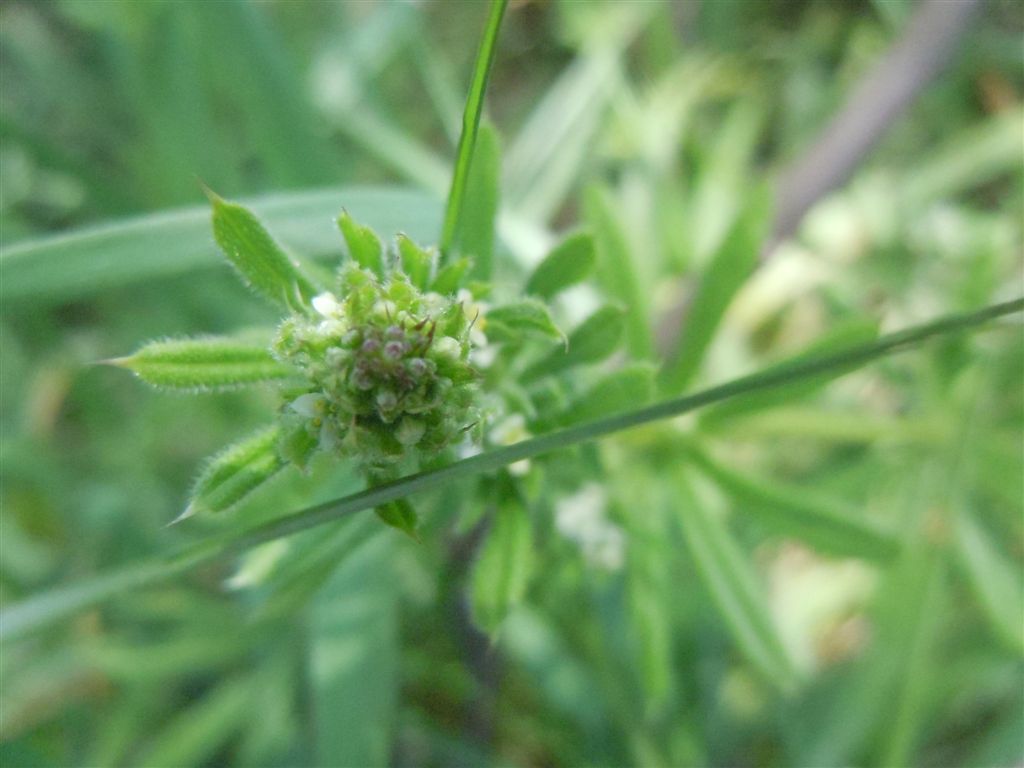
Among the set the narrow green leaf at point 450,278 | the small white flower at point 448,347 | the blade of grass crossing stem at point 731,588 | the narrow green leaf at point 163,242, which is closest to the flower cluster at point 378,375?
the small white flower at point 448,347

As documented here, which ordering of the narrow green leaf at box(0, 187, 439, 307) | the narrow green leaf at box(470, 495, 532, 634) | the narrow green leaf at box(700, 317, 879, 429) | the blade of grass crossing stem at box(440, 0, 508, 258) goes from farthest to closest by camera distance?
1. the narrow green leaf at box(700, 317, 879, 429)
2. the narrow green leaf at box(0, 187, 439, 307)
3. the narrow green leaf at box(470, 495, 532, 634)
4. the blade of grass crossing stem at box(440, 0, 508, 258)

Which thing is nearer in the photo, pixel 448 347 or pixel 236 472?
pixel 448 347

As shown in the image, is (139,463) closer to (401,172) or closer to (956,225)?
(401,172)

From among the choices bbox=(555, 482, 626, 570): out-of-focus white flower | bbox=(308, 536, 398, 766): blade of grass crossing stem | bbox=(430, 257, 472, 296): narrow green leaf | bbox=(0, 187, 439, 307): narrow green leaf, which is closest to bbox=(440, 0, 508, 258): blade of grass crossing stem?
bbox=(430, 257, 472, 296): narrow green leaf

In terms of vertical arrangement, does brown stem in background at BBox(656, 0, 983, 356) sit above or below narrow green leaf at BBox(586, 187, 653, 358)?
above

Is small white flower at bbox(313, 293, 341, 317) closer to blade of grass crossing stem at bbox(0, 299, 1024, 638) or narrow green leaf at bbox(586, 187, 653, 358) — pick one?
blade of grass crossing stem at bbox(0, 299, 1024, 638)

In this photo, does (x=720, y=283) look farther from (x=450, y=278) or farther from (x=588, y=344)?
(x=450, y=278)

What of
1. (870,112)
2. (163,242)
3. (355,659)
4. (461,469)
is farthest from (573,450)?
(870,112)
